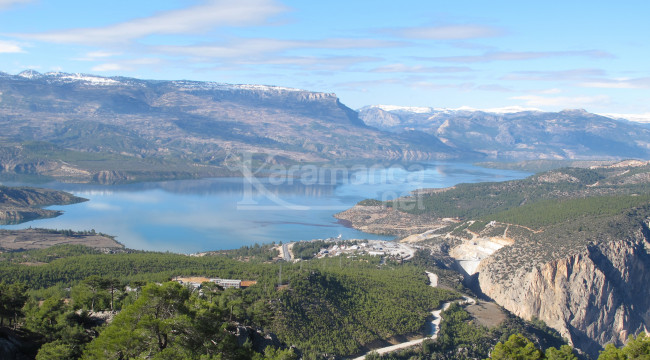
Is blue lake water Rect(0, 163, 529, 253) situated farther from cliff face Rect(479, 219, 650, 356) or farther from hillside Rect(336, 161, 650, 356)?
cliff face Rect(479, 219, 650, 356)

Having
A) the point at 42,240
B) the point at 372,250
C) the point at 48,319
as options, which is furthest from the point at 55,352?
the point at 42,240

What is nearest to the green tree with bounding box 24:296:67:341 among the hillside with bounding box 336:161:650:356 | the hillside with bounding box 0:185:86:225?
the hillside with bounding box 336:161:650:356

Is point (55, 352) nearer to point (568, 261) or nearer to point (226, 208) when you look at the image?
point (568, 261)

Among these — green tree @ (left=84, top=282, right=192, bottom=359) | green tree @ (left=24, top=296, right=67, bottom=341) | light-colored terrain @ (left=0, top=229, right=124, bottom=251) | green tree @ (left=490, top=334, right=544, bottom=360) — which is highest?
green tree @ (left=84, top=282, right=192, bottom=359)

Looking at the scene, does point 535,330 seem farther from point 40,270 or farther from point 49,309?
point 40,270

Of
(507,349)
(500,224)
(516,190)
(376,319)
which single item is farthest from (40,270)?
(516,190)

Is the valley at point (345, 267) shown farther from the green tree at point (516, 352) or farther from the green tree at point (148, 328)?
the green tree at point (516, 352)
